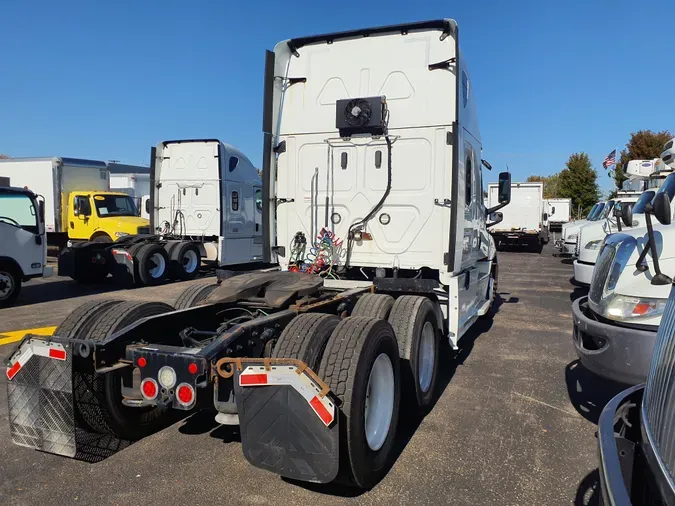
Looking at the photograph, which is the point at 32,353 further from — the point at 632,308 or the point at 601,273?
the point at 601,273

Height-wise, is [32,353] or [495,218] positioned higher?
[495,218]

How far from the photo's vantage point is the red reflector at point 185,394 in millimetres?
2982

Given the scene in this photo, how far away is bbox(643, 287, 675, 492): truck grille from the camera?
1.66m

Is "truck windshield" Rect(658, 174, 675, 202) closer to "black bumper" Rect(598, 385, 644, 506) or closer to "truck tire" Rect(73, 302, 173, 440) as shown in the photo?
"black bumper" Rect(598, 385, 644, 506)

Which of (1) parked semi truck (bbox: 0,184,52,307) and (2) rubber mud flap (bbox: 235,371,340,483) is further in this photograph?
(1) parked semi truck (bbox: 0,184,52,307)

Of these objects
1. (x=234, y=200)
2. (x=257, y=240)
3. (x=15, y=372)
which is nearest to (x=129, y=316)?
(x=15, y=372)

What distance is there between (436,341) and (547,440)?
53.8 inches

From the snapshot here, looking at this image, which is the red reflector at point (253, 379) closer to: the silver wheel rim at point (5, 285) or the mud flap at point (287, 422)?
the mud flap at point (287, 422)

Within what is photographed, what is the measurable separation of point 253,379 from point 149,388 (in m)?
0.75

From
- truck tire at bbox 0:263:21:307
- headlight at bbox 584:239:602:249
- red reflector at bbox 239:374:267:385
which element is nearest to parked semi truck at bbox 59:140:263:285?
truck tire at bbox 0:263:21:307

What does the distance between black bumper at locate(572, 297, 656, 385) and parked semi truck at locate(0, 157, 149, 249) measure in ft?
46.2

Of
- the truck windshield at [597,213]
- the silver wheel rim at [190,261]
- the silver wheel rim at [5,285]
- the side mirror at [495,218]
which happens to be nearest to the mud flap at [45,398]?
the side mirror at [495,218]

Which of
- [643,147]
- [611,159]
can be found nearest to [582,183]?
[643,147]

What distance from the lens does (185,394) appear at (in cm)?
300
